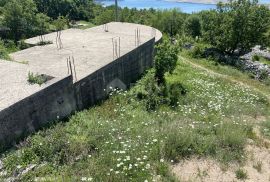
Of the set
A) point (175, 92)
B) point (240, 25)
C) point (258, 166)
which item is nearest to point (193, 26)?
point (240, 25)

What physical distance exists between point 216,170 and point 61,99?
17.4 feet

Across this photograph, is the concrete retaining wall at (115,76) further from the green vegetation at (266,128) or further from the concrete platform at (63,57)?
the green vegetation at (266,128)

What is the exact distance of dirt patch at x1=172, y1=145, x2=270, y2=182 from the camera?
24.2 ft

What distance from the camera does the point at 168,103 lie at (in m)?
12.3

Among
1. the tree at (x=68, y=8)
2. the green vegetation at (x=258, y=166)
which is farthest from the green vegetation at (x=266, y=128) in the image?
the tree at (x=68, y=8)

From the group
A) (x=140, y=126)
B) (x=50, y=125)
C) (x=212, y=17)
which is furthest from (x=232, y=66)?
(x=50, y=125)

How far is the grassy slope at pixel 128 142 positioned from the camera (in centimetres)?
709

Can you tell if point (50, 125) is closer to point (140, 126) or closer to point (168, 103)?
point (140, 126)

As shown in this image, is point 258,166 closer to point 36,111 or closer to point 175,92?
point 175,92

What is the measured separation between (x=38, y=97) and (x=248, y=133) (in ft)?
21.8

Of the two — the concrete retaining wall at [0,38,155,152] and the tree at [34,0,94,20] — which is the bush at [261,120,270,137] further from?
the tree at [34,0,94,20]

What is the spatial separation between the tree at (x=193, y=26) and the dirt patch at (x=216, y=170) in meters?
31.4

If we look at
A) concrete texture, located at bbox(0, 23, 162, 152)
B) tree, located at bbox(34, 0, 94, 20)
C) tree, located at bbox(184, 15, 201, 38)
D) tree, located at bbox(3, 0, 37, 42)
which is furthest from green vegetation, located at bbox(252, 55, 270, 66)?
tree, located at bbox(34, 0, 94, 20)

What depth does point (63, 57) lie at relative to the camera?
1322 cm
